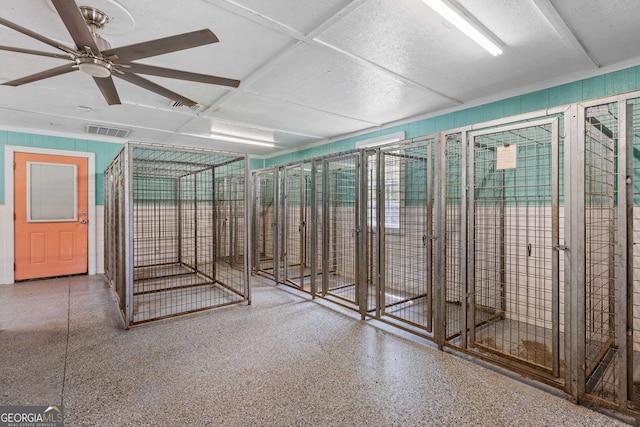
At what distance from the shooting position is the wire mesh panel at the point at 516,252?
2.67m

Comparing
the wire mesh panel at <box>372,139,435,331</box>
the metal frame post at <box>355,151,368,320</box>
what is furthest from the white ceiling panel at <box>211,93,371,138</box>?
the metal frame post at <box>355,151,368,320</box>

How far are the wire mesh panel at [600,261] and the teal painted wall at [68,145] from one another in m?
7.01

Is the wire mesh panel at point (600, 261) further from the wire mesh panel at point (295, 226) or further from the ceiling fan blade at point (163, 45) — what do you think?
the wire mesh panel at point (295, 226)

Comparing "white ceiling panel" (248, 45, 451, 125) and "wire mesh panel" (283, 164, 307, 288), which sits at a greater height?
"white ceiling panel" (248, 45, 451, 125)

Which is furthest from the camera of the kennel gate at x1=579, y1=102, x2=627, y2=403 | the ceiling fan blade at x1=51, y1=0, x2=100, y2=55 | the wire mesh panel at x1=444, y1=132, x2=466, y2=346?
the wire mesh panel at x1=444, y1=132, x2=466, y2=346

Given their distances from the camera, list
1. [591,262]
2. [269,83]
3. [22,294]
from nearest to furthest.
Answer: [591,262]
[269,83]
[22,294]

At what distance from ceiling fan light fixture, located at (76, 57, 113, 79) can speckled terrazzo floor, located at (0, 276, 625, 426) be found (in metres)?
2.20

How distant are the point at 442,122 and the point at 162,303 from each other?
14.8ft

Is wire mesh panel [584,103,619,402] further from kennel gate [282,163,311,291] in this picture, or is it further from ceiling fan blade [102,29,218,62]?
kennel gate [282,163,311,291]

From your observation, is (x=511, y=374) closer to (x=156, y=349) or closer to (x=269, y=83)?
(x=156, y=349)

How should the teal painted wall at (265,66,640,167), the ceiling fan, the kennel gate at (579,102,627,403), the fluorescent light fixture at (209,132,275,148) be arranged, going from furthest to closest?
1. the fluorescent light fixture at (209,132,275,148)
2. the teal painted wall at (265,66,640,167)
3. the kennel gate at (579,102,627,403)
4. the ceiling fan

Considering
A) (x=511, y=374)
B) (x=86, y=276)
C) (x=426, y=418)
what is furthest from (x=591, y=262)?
(x=86, y=276)

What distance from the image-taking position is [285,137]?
5.70 meters

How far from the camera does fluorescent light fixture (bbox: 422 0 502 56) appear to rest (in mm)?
1905
